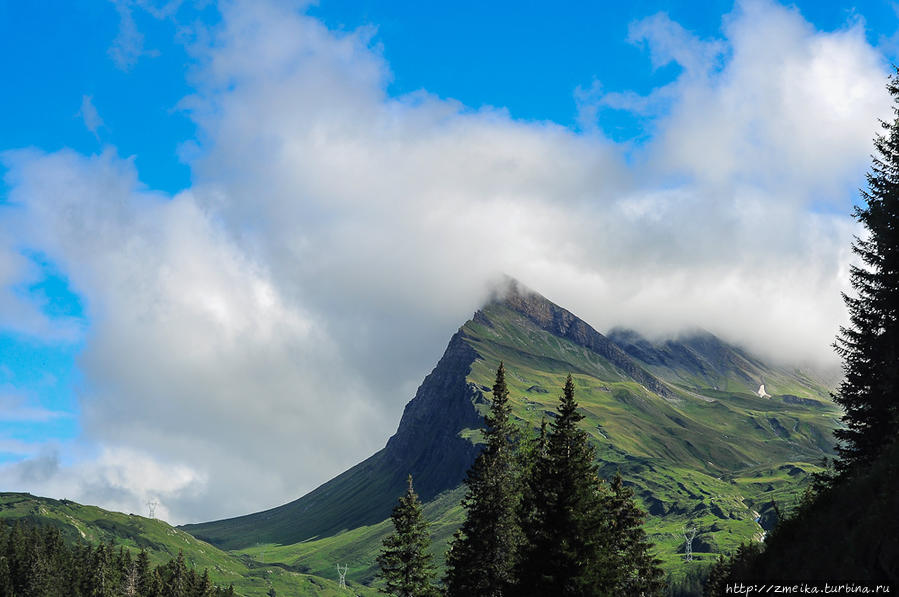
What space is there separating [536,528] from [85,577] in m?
132

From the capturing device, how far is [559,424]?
41031 mm

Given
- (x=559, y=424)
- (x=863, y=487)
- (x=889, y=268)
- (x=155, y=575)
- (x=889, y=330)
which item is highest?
(x=889, y=268)

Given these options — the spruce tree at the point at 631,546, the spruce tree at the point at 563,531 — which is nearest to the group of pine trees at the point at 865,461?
the spruce tree at the point at 563,531

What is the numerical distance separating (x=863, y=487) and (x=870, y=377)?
1472 cm

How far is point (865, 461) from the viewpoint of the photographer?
33.5 meters

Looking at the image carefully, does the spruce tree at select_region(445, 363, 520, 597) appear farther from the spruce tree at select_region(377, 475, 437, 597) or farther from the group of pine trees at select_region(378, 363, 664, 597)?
the spruce tree at select_region(377, 475, 437, 597)

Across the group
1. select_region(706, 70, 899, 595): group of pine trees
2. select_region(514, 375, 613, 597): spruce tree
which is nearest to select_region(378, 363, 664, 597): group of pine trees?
select_region(514, 375, 613, 597): spruce tree

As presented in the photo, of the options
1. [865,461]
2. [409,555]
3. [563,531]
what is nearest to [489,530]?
[409,555]

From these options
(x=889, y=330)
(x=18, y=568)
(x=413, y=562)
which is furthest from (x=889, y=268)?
(x=18, y=568)

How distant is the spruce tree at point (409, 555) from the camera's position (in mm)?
52688

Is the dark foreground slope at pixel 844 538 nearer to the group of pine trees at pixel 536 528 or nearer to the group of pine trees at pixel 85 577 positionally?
the group of pine trees at pixel 536 528

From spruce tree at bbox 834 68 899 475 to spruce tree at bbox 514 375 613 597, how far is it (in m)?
11.9

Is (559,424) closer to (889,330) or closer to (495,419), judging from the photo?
(495,419)

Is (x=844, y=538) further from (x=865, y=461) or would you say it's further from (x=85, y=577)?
(x=85, y=577)
